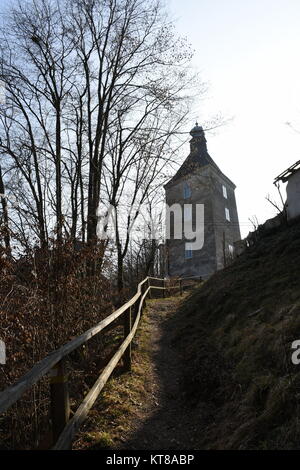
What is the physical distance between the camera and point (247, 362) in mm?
5047

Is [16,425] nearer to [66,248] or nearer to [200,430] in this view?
[200,430]

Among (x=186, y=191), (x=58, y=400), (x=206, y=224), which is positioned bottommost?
(x=58, y=400)

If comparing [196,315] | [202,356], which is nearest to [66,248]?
[202,356]

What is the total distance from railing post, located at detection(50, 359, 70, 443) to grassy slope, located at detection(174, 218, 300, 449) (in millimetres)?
1573

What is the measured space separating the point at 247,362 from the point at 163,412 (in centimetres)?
138

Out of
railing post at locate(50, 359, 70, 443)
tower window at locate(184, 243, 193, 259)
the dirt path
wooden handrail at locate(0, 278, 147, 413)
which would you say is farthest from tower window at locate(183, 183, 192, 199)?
railing post at locate(50, 359, 70, 443)

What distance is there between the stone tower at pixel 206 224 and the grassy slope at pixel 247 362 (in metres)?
21.4

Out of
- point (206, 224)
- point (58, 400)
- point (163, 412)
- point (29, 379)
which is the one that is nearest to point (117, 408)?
point (163, 412)

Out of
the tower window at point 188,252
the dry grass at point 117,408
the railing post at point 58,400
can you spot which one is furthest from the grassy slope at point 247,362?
the tower window at point 188,252

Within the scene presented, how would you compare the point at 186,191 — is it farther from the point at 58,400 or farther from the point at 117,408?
the point at 58,400

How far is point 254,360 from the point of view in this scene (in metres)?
4.97

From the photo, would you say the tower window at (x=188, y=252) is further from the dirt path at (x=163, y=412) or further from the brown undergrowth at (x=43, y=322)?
the brown undergrowth at (x=43, y=322)

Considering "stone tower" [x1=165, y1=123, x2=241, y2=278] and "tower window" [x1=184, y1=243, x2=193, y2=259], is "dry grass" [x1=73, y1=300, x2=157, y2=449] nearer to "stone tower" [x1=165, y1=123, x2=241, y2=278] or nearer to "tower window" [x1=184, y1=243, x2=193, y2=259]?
"stone tower" [x1=165, y1=123, x2=241, y2=278]

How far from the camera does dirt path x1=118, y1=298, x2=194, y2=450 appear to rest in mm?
3896
